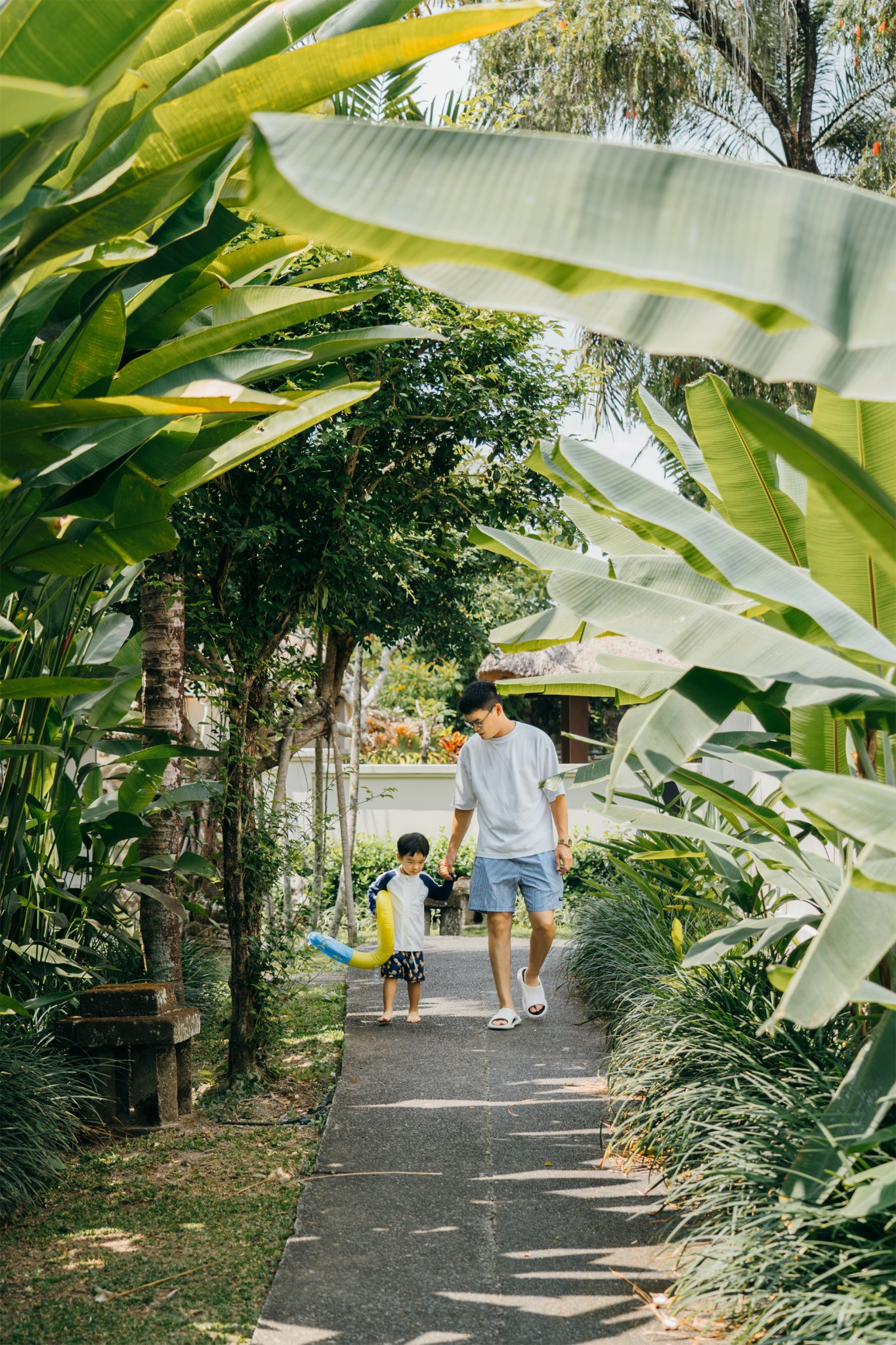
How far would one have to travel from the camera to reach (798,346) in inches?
67.9

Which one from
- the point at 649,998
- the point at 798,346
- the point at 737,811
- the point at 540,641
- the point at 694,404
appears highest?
the point at 694,404

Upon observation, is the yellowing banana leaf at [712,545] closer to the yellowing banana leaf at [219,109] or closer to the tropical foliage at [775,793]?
the tropical foliage at [775,793]

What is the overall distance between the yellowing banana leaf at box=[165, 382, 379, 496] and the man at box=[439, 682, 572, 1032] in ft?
9.12

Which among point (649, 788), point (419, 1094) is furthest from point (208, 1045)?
point (649, 788)

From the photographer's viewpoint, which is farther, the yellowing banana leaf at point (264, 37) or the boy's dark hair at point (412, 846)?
the boy's dark hair at point (412, 846)

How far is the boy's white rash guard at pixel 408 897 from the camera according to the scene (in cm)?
630

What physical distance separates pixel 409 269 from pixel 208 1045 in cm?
556

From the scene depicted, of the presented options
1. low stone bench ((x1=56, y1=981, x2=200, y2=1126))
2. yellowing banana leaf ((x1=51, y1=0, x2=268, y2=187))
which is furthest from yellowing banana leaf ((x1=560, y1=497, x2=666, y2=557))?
low stone bench ((x1=56, y1=981, x2=200, y2=1126))

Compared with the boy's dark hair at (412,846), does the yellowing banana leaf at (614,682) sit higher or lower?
higher

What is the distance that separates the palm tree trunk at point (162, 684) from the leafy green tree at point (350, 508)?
30 cm

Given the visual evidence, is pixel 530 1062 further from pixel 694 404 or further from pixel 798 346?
pixel 798 346

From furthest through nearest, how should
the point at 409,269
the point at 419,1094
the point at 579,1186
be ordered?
the point at 419,1094 < the point at 579,1186 < the point at 409,269

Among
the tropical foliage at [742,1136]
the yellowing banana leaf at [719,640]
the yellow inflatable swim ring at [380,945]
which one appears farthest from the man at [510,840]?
the yellowing banana leaf at [719,640]

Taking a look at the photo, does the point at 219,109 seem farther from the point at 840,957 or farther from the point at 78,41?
the point at 840,957
